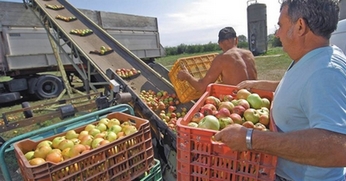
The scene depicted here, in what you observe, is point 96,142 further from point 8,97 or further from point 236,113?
point 8,97

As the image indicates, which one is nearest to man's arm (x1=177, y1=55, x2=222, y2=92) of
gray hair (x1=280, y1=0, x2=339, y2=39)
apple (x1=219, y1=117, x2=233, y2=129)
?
apple (x1=219, y1=117, x2=233, y2=129)

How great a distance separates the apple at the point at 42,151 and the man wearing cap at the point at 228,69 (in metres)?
2.14

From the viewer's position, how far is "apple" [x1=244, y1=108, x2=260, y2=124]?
160cm

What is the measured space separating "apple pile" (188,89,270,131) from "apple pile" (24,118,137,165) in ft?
2.24

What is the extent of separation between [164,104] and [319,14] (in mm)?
3307

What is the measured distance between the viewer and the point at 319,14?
1.15 m

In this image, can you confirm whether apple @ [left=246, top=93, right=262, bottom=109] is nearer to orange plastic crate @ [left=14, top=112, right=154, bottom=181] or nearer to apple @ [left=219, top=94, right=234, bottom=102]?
apple @ [left=219, top=94, right=234, bottom=102]

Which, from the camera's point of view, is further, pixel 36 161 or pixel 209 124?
pixel 36 161

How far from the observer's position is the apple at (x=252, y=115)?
160cm

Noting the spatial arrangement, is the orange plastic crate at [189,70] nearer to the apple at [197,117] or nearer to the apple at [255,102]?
the apple at [255,102]

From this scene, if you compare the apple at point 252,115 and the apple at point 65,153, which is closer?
the apple at point 252,115

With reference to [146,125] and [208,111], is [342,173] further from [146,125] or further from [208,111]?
[146,125]

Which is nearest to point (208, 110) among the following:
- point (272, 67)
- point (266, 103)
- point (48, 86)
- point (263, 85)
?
point (266, 103)

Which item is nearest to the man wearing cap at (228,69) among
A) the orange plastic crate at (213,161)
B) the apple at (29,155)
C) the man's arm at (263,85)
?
the man's arm at (263,85)
